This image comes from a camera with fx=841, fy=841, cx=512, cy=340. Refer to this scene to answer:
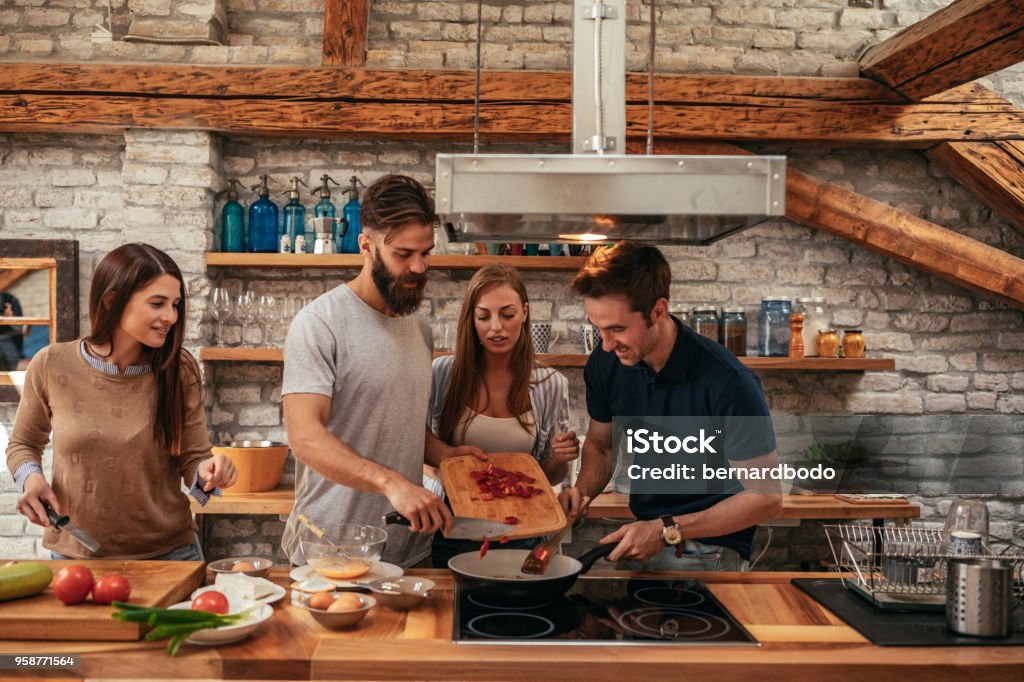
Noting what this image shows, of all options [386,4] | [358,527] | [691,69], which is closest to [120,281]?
[358,527]

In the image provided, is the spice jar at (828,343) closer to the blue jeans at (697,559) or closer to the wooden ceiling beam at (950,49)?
the wooden ceiling beam at (950,49)

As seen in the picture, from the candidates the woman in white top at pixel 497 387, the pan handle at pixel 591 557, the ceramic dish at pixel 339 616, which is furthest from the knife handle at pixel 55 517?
the pan handle at pixel 591 557

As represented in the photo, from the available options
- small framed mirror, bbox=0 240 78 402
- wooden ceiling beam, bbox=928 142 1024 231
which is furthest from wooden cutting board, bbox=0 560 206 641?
wooden ceiling beam, bbox=928 142 1024 231

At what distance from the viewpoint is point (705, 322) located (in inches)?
173

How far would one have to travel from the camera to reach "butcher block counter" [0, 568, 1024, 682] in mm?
1665

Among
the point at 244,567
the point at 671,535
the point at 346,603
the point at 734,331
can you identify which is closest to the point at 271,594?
the point at 244,567

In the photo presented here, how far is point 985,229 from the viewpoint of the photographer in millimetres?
4660

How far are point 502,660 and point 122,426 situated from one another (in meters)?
1.41

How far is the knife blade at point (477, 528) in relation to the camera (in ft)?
7.30

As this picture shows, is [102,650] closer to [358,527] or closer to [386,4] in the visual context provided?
[358,527]

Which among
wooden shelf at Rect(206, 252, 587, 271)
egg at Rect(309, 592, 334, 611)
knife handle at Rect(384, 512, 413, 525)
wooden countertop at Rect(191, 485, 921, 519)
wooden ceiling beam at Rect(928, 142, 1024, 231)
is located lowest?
wooden countertop at Rect(191, 485, 921, 519)

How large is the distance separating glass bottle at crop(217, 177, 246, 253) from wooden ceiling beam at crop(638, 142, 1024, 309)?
2.23 metres

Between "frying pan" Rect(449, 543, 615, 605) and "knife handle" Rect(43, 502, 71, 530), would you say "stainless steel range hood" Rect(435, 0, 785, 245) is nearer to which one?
"frying pan" Rect(449, 543, 615, 605)

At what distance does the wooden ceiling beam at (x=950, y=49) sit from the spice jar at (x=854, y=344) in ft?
4.13
